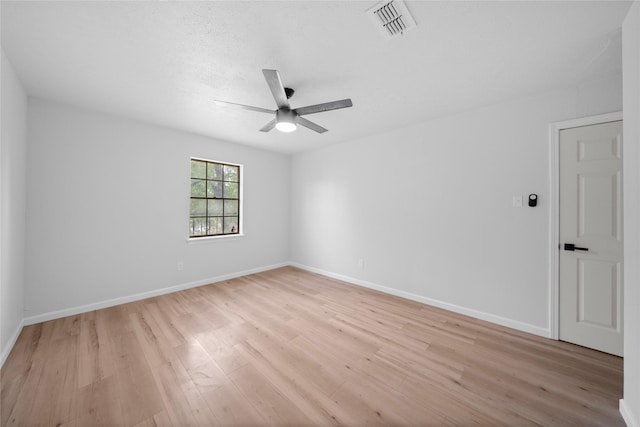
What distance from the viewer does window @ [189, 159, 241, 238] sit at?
3.96 meters

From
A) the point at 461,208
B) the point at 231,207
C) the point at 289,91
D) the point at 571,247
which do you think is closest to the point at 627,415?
the point at 571,247

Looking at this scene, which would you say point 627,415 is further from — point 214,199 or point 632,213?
point 214,199

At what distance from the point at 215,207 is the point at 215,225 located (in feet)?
1.10

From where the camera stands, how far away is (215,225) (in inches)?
167

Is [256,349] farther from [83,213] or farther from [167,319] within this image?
Result: [83,213]

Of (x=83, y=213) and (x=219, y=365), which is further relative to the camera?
(x=83, y=213)

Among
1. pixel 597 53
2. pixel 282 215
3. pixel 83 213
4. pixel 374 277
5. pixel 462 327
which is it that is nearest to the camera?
pixel 597 53

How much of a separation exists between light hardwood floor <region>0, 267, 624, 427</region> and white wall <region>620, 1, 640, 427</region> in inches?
10.2

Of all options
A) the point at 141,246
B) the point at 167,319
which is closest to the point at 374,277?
the point at 167,319

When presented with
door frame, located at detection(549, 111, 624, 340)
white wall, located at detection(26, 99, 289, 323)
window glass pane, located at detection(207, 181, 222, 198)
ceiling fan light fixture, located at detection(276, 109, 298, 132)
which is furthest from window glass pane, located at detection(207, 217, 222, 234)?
door frame, located at detection(549, 111, 624, 340)

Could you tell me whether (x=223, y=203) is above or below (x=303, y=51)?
below

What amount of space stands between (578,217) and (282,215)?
447 centimetres

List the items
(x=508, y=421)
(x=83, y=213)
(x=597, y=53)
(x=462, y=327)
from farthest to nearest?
(x=83, y=213), (x=462, y=327), (x=597, y=53), (x=508, y=421)

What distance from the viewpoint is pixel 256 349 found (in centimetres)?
214
